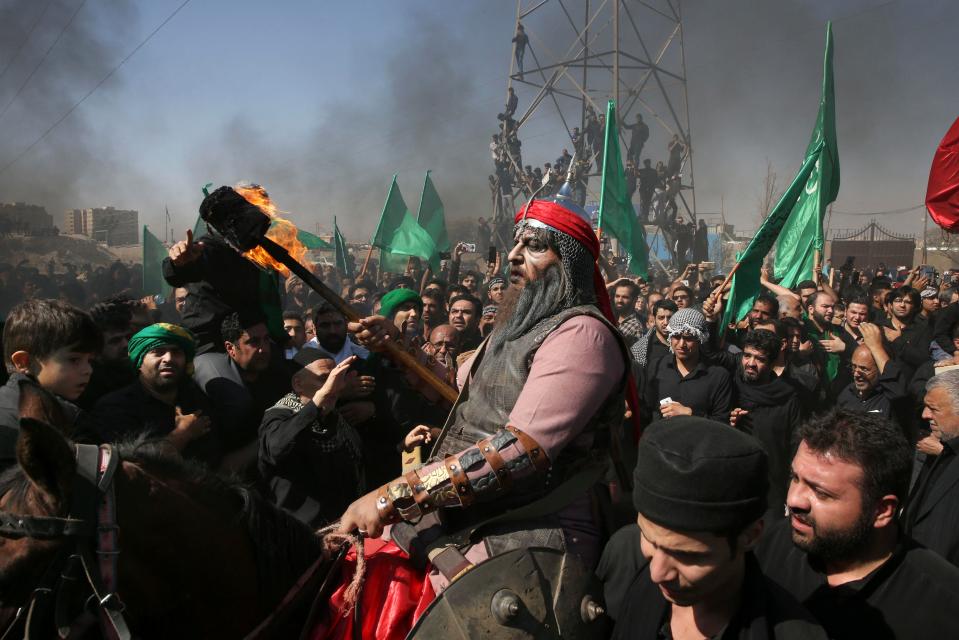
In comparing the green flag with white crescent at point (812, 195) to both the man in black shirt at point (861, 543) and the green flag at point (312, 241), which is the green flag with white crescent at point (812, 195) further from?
the green flag at point (312, 241)

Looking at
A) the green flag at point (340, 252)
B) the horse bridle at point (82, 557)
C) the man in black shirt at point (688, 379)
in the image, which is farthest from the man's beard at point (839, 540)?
the green flag at point (340, 252)

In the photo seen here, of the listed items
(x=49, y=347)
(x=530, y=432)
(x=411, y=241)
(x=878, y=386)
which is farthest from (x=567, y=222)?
(x=411, y=241)

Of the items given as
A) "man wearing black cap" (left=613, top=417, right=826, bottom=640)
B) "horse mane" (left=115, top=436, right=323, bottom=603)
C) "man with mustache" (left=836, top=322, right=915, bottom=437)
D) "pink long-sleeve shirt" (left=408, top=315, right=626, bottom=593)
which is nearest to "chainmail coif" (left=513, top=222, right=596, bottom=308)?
"pink long-sleeve shirt" (left=408, top=315, right=626, bottom=593)

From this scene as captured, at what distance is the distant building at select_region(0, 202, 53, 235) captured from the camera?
74.5ft

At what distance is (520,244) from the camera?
257 centimetres

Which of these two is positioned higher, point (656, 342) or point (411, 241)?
point (411, 241)

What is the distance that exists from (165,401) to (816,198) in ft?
23.8

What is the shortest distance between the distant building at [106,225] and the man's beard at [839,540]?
3076cm

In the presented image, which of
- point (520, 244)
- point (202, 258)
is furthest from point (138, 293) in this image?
point (520, 244)

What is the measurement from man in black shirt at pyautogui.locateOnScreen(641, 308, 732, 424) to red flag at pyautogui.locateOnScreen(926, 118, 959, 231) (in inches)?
94.8

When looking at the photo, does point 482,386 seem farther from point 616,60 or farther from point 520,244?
point 616,60

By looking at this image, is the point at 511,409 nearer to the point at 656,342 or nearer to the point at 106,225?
the point at 656,342

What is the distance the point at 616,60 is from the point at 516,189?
19.5 feet

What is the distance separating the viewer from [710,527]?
1.69 m
